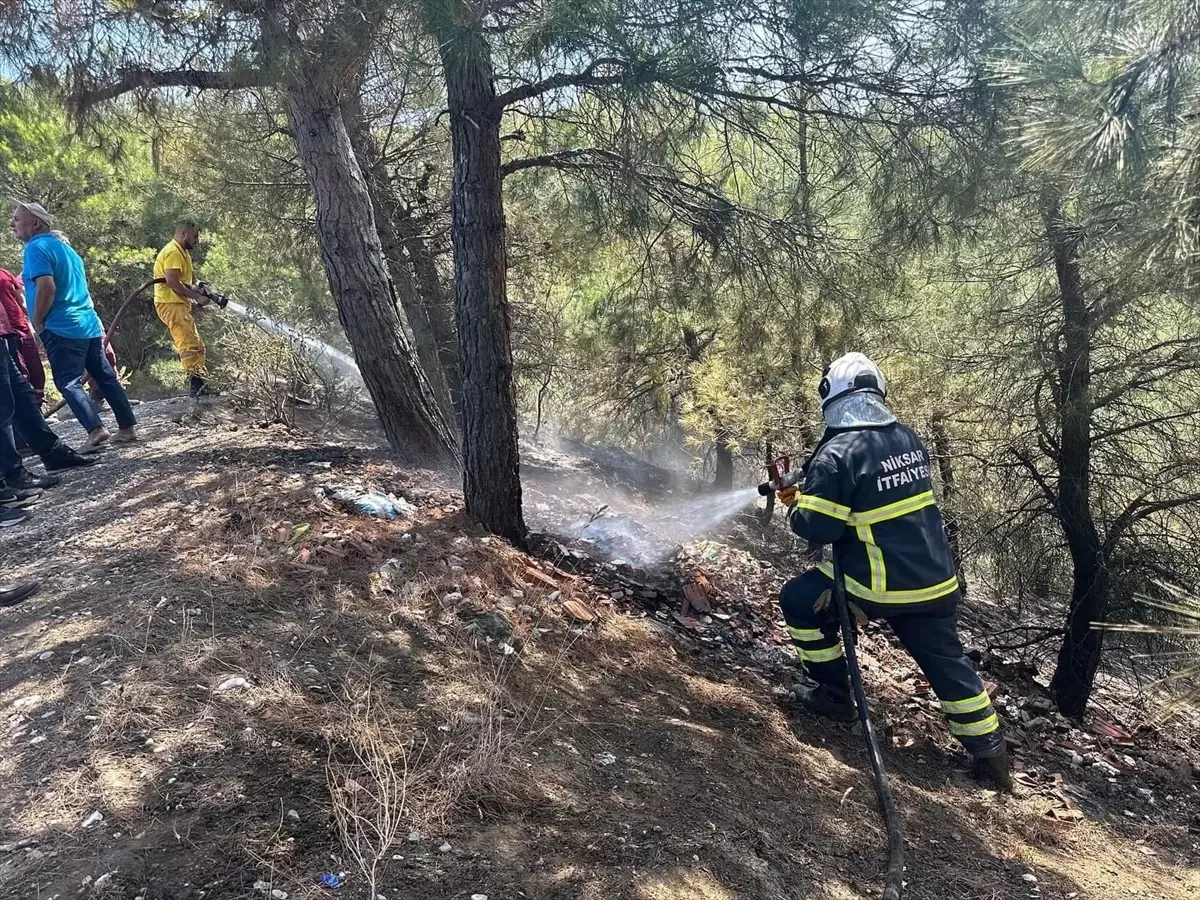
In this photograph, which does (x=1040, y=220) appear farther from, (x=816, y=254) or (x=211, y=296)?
(x=211, y=296)

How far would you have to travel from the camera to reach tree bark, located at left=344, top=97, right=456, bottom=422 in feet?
25.4

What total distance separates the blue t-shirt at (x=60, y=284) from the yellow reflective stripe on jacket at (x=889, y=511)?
223 inches

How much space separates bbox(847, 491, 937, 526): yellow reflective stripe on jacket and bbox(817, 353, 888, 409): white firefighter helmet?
0.60 meters

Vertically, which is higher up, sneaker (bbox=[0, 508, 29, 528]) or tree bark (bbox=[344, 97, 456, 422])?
tree bark (bbox=[344, 97, 456, 422])

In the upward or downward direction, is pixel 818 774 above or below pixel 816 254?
below

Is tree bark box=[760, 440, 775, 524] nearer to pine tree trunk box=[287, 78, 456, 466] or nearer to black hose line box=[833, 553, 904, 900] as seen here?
pine tree trunk box=[287, 78, 456, 466]

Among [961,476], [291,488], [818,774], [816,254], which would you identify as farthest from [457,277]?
[961,476]

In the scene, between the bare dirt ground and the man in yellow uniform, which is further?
the man in yellow uniform

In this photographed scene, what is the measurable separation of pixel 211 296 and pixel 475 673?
5.53 metres

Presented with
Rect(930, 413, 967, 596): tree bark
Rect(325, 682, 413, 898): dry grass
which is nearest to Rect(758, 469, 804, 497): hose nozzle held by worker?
Rect(325, 682, 413, 898): dry grass

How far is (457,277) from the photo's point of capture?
4488 mm

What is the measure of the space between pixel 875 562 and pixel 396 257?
6433 mm

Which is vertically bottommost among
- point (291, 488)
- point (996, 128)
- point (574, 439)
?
point (574, 439)

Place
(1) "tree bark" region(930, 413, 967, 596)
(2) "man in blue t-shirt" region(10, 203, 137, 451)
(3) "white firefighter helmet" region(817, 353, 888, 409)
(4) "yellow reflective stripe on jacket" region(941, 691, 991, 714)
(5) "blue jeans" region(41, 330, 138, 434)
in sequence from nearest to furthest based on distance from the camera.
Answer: (4) "yellow reflective stripe on jacket" region(941, 691, 991, 714)
(3) "white firefighter helmet" region(817, 353, 888, 409)
(2) "man in blue t-shirt" region(10, 203, 137, 451)
(5) "blue jeans" region(41, 330, 138, 434)
(1) "tree bark" region(930, 413, 967, 596)
